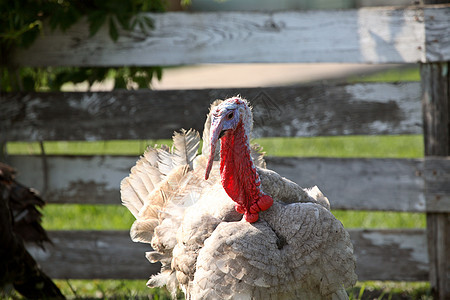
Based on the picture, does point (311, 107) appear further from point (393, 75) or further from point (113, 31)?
point (393, 75)

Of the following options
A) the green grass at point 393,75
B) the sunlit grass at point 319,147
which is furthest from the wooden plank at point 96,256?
the green grass at point 393,75

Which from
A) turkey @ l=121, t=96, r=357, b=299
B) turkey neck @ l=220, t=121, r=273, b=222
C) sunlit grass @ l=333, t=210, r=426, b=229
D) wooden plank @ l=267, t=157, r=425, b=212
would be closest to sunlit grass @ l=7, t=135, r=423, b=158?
sunlit grass @ l=333, t=210, r=426, b=229

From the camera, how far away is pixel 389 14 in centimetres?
406

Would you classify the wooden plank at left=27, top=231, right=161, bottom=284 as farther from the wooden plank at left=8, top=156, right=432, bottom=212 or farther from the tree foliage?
the tree foliage

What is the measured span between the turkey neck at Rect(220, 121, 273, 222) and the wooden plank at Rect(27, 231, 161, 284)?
6.07 feet

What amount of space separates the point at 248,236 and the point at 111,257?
212 centimetres

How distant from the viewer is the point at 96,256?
4.57 metres

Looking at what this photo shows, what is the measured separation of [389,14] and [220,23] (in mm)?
1156

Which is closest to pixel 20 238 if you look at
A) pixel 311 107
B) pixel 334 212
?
pixel 311 107

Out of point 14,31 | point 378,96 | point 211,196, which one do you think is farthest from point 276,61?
point 14,31

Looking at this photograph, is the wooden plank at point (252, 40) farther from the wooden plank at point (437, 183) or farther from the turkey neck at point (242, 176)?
the turkey neck at point (242, 176)

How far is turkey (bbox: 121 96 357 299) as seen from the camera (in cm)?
271

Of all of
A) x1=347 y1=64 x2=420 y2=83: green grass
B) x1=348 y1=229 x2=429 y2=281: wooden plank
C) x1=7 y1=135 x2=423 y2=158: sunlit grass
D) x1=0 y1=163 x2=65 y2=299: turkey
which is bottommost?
x1=347 y1=64 x2=420 y2=83: green grass

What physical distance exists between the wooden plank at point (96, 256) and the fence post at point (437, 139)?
79.6 inches
